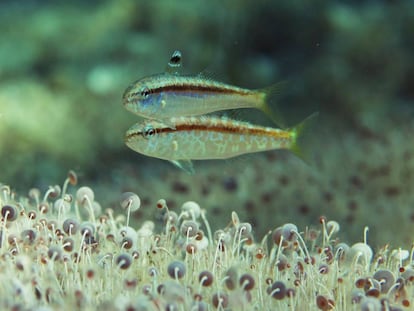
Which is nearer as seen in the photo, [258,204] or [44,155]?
[258,204]

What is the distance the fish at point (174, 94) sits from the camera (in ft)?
7.77

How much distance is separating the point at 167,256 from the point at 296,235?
49cm

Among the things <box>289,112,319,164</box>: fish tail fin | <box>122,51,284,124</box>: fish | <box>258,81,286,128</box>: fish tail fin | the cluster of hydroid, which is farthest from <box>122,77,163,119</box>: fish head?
<box>289,112,319,164</box>: fish tail fin

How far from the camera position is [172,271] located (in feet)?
6.00

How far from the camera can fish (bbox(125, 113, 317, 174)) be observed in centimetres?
235

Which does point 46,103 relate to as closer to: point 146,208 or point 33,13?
point 33,13

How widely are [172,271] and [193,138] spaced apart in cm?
68

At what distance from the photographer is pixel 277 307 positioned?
6.07 feet

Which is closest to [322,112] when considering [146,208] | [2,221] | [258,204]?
[258,204]

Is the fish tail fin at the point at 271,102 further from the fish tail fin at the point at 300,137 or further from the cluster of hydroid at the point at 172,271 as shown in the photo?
the cluster of hydroid at the point at 172,271

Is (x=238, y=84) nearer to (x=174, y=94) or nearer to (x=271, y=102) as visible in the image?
(x=271, y=102)

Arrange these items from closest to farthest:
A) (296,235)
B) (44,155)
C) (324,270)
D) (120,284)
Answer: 1. (120,284)
2. (324,270)
3. (296,235)
4. (44,155)

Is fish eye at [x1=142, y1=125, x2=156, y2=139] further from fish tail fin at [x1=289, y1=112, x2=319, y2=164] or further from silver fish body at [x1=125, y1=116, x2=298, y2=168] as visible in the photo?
fish tail fin at [x1=289, y1=112, x2=319, y2=164]

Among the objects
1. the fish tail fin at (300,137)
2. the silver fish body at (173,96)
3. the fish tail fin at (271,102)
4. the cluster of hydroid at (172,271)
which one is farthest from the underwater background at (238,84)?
the silver fish body at (173,96)
